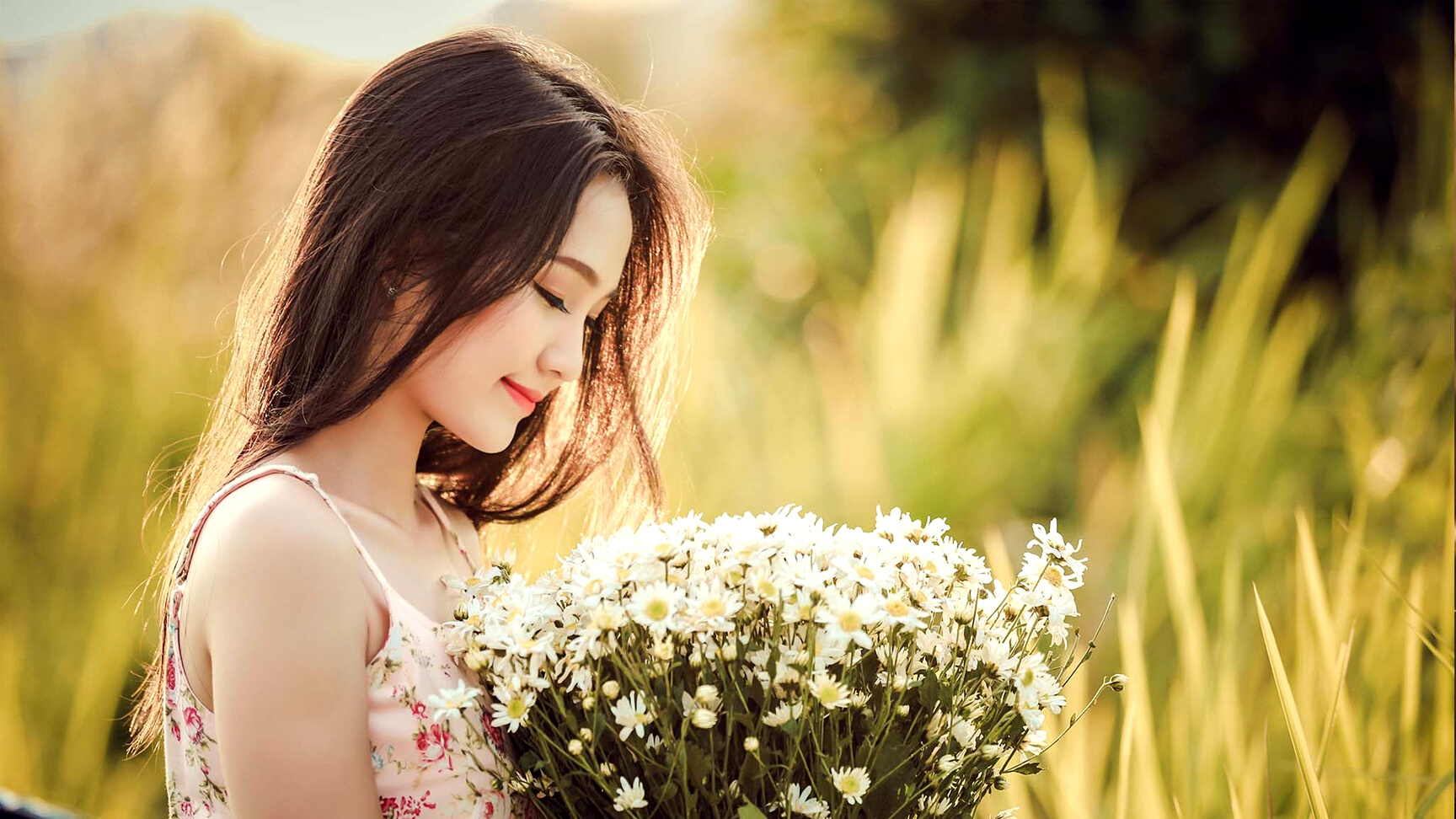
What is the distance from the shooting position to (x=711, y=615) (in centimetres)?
81

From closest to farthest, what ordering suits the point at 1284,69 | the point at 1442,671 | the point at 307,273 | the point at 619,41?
the point at 307,273 < the point at 1442,671 < the point at 1284,69 < the point at 619,41

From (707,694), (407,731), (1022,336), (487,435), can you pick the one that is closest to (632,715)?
(707,694)

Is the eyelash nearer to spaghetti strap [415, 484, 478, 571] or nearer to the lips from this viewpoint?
the lips

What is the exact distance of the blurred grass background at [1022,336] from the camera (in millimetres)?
1627

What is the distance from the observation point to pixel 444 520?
1306mm

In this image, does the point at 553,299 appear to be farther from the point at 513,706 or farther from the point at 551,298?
the point at 513,706

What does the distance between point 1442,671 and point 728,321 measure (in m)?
1.89

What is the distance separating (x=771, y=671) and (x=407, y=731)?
358 millimetres

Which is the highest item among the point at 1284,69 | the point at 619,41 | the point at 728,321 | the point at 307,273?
the point at 619,41

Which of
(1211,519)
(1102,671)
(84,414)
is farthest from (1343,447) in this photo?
(84,414)

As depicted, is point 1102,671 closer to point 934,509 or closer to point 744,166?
point 934,509

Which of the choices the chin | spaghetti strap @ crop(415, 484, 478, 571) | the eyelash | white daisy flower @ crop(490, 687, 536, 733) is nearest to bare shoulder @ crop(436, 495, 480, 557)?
spaghetti strap @ crop(415, 484, 478, 571)

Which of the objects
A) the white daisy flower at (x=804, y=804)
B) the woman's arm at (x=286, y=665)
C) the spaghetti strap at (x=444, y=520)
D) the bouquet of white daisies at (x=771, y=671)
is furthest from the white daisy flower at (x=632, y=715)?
the spaghetti strap at (x=444, y=520)

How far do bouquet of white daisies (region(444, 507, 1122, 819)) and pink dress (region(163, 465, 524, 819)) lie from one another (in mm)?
71
